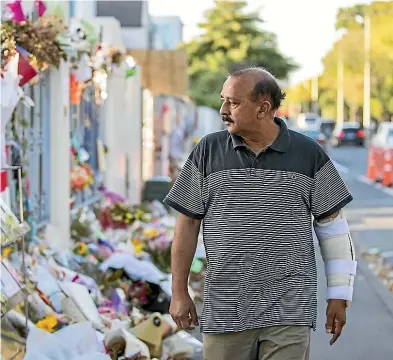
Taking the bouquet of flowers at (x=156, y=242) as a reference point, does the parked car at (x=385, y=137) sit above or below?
below

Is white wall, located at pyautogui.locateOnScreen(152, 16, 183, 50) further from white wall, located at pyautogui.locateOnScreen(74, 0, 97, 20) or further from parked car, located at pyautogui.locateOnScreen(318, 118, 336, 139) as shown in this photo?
white wall, located at pyautogui.locateOnScreen(74, 0, 97, 20)

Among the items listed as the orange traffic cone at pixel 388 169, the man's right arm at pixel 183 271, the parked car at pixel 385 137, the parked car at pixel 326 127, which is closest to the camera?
the man's right arm at pixel 183 271

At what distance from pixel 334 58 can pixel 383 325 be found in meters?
94.9

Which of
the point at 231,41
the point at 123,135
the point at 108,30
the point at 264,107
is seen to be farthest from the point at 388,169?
the point at 231,41

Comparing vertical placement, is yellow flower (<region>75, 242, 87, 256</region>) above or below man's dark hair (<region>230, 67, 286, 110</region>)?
below

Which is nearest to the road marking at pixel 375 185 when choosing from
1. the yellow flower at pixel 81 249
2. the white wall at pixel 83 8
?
the white wall at pixel 83 8

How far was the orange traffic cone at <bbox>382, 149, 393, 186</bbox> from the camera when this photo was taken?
1035 inches

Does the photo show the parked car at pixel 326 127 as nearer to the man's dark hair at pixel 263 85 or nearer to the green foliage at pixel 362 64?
the green foliage at pixel 362 64

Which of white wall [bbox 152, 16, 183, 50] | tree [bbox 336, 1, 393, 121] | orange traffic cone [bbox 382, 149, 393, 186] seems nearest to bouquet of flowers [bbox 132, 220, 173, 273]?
orange traffic cone [bbox 382, 149, 393, 186]

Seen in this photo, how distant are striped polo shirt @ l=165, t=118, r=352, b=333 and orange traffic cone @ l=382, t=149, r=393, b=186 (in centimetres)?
2202

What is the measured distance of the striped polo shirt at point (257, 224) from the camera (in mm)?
4262

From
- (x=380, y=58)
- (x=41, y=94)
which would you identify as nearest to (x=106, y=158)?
(x=41, y=94)

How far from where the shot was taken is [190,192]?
14.5ft

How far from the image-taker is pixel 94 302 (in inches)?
321
